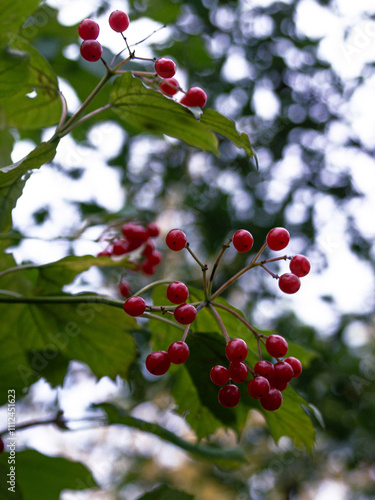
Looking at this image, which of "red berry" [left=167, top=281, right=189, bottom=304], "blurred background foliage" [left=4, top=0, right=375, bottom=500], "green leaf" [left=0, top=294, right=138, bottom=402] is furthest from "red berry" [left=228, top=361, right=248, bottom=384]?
"blurred background foliage" [left=4, top=0, right=375, bottom=500]

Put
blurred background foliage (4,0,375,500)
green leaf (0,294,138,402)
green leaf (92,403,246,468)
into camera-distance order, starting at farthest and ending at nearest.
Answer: blurred background foliage (4,0,375,500)
green leaf (92,403,246,468)
green leaf (0,294,138,402)

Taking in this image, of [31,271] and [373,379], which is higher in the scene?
[31,271]

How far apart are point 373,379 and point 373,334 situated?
33.6 inches

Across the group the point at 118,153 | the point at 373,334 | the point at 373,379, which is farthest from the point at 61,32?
the point at 373,334

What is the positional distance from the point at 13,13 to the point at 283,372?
70 centimetres

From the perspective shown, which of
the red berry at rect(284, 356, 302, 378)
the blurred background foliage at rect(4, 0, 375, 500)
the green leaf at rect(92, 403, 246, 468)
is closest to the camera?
the red berry at rect(284, 356, 302, 378)

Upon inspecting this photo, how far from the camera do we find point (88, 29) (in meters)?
0.76

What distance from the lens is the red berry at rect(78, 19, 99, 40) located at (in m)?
0.75

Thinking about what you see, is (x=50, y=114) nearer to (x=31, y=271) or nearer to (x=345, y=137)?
(x=31, y=271)

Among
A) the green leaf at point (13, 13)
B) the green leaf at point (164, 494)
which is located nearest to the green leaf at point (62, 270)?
the green leaf at point (13, 13)

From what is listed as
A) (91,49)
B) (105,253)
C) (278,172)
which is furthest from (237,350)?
(278,172)

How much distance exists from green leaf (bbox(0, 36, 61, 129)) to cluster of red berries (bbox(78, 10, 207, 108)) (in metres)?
0.09

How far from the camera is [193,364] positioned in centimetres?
85

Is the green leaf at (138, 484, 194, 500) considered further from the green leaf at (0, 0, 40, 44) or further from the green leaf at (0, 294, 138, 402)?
the green leaf at (0, 0, 40, 44)
